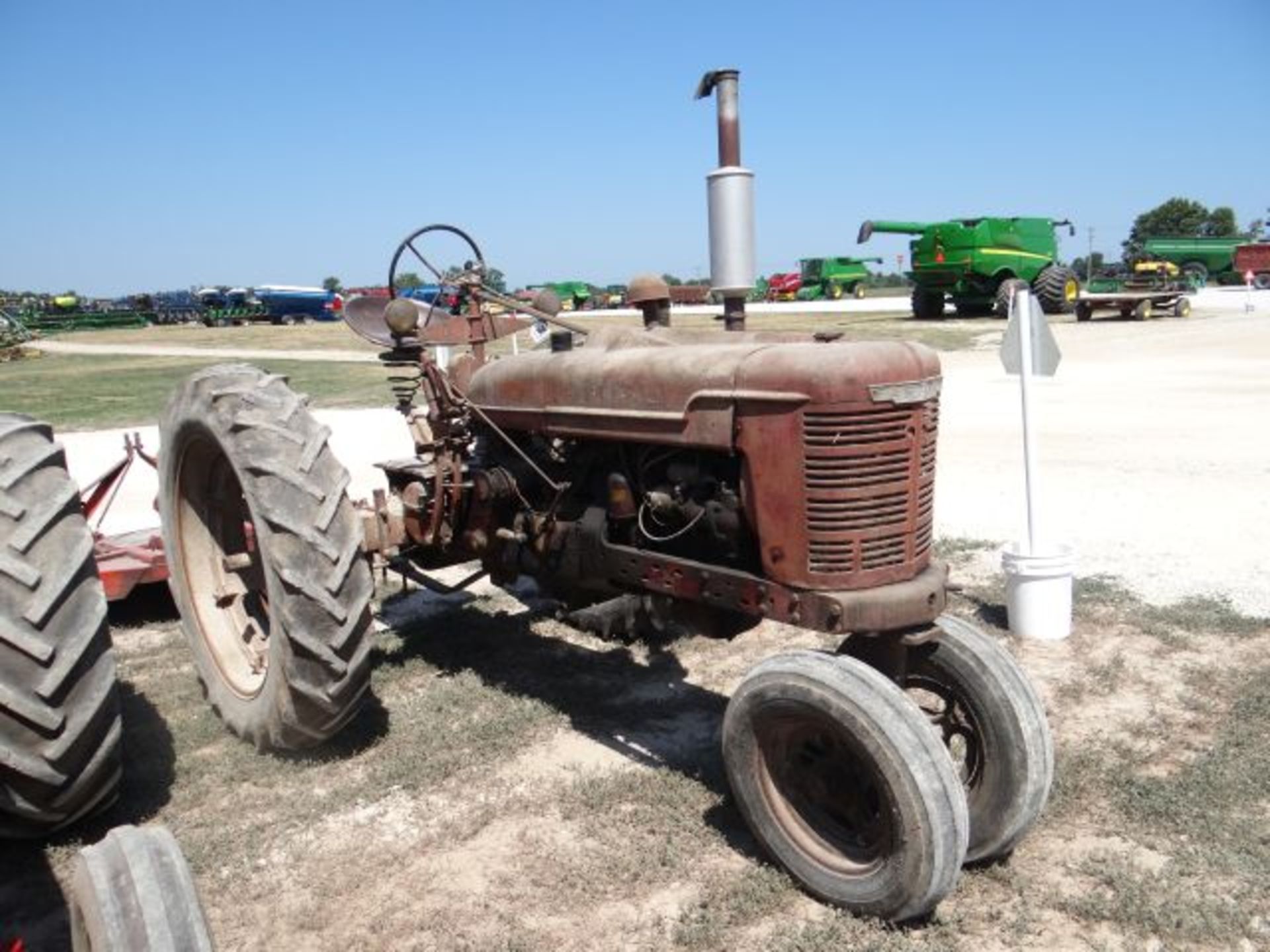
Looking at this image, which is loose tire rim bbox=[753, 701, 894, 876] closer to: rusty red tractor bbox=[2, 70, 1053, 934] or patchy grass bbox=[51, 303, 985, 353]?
rusty red tractor bbox=[2, 70, 1053, 934]

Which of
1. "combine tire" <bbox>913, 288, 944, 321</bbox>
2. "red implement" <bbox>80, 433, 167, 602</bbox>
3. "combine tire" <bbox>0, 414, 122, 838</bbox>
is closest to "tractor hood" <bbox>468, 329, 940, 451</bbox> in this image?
"combine tire" <bbox>0, 414, 122, 838</bbox>

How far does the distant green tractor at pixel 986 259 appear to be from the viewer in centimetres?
2405

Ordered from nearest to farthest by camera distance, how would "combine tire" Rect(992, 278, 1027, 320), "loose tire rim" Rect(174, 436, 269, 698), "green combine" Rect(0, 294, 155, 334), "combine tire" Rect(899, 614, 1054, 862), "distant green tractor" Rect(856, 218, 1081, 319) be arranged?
"combine tire" Rect(899, 614, 1054, 862)
"loose tire rim" Rect(174, 436, 269, 698)
"combine tire" Rect(992, 278, 1027, 320)
"distant green tractor" Rect(856, 218, 1081, 319)
"green combine" Rect(0, 294, 155, 334)

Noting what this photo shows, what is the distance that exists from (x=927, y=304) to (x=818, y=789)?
2497 centimetres

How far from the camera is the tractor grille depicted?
279 cm

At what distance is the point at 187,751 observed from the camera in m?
3.82

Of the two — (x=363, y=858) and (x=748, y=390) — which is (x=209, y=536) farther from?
(x=748, y=390)

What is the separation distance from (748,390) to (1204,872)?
184cm

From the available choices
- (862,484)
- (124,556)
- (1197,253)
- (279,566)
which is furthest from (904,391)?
(1197,253)

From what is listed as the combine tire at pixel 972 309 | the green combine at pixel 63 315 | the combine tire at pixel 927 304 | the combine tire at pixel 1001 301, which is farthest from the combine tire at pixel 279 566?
the green combine at pixel 63 315

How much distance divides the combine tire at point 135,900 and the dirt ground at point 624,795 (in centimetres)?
95

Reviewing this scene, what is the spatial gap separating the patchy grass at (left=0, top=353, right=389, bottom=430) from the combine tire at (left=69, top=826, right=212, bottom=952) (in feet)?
33.0

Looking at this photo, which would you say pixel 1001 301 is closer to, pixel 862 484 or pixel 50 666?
pixel 862 484

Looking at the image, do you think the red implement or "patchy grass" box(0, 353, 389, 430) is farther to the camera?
"patchy grass" box(0, 353, 389, 430)
